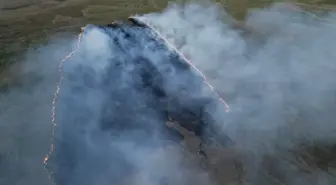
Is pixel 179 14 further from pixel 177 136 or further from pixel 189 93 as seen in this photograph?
pixel 177 136

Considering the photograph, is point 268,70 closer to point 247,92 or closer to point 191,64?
point 247,92

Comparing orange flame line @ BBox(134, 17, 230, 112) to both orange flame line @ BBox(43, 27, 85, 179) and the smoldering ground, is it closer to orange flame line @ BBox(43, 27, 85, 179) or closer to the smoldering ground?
→ the smoldering ground

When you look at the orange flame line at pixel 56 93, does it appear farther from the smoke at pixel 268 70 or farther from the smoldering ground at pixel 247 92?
the smoke at pixel 268 70

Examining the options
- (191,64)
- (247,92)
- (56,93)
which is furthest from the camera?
(191,64)

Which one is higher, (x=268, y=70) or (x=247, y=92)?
(x=268, y=70)

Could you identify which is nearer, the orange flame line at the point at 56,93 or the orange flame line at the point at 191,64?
the orange flame line at the point at 56,93

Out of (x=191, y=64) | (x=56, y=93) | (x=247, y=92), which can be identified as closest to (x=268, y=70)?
(x=247, y=92)

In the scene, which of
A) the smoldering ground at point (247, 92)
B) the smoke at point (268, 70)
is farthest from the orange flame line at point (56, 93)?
the smoke at point (268, 70)

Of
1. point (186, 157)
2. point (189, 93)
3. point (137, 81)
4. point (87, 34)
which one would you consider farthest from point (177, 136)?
point (87, 34)

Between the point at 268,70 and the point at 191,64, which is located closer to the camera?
the point at 268,70
